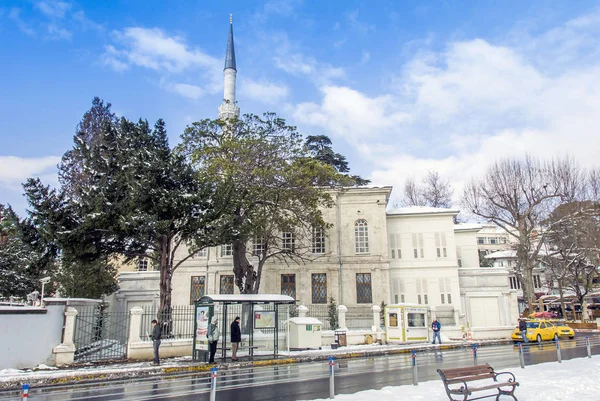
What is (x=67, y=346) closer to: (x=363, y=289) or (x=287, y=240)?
(x=287, y=240)

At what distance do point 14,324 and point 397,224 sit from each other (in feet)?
86.4

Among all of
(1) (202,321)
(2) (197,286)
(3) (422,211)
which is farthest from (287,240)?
(1) (202,321)

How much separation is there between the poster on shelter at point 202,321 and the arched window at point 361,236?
18705mm

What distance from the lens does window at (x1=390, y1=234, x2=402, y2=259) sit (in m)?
33.7

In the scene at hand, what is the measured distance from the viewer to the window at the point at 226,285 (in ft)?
106

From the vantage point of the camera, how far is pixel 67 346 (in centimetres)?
1565

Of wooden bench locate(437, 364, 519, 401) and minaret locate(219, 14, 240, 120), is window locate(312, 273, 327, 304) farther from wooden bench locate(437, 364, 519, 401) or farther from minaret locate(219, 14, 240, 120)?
wooden bench locate(437, 364, 519, 401)

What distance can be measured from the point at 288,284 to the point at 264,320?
15110mm

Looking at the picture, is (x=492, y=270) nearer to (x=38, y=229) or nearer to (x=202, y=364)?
(x=202, y=364)

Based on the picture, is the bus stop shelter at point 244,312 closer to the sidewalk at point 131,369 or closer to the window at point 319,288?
the sidewalk at point 131,369

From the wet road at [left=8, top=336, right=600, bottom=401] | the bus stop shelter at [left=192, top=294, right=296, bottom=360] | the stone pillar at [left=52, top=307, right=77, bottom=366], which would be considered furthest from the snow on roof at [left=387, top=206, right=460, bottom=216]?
the stone pillar at [left=52, top=307, right=77, bottom=366]

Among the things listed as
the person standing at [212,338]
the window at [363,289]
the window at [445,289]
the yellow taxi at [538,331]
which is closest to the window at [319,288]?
the window at [363,289]

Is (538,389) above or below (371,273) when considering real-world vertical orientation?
below

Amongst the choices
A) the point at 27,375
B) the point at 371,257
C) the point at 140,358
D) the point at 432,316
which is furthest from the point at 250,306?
the point at 371,257
